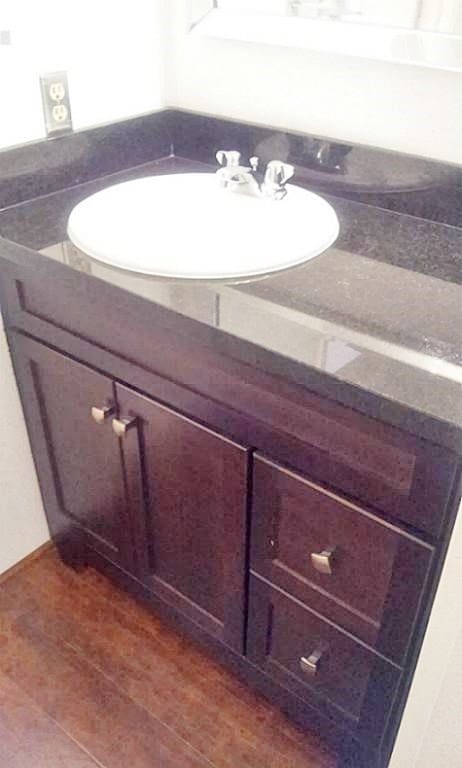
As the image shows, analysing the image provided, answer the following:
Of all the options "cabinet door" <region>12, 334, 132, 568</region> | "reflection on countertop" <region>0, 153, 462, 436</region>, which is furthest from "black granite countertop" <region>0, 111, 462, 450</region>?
"cabinet door" <region>12, 334, 132, 568</region>

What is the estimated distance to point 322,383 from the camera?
2.49 ft

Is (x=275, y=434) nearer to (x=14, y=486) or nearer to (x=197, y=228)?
(x=197, y=228)

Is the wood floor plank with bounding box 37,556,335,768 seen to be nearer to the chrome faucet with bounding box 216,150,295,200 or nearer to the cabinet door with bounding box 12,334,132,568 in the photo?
the cabinet door with bounding box 12,334,132,568

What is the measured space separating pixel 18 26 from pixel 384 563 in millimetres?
1015

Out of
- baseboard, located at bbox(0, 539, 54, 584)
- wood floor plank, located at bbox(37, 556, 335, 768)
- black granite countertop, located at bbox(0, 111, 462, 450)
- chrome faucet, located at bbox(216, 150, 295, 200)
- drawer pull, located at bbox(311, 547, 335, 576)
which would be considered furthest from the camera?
baseboard, located at bbox(0, 539, 54, 584)

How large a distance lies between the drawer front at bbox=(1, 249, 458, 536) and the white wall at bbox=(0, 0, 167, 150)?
304mm

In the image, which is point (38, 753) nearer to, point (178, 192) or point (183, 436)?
point (183, 436)

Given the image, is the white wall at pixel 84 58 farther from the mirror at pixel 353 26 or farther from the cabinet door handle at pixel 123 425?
the cabinet door handle at pixel 123 425

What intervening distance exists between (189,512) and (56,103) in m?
0.77

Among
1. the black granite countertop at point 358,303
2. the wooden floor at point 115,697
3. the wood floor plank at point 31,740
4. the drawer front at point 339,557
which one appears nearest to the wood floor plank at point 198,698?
the wooden floor at point 115,697

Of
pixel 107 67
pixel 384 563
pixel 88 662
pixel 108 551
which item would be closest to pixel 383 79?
pixel 107 67

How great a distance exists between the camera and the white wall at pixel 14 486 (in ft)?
4.28

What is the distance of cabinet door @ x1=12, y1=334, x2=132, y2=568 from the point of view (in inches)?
45.3

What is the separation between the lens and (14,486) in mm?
1395
